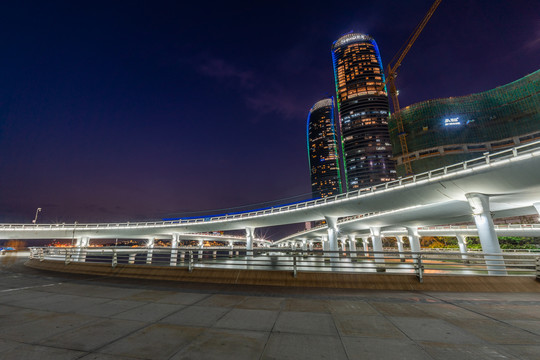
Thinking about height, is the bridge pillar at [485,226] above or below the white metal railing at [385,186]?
below

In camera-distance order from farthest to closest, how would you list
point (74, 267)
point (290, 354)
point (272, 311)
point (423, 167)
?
point (423, 167) < point (74, 267) < point (272, 311) < point (290, 354)

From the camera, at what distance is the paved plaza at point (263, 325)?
359 centimetres

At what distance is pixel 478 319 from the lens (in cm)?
548

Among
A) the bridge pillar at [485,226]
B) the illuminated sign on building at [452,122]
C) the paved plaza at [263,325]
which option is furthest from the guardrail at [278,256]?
the illuminated sign on building at [452,122]

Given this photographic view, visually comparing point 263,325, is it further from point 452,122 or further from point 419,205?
point 452,122

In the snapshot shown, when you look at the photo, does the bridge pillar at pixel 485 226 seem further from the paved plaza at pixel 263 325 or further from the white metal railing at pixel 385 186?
the paved plaza at pixel 263 325

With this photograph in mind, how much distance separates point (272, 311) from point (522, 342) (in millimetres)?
4978

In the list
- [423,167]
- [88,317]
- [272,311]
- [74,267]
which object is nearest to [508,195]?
[272,311]

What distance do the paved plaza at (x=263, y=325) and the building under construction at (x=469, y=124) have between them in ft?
538

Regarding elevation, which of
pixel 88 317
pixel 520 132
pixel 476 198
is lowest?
pixel 88 317

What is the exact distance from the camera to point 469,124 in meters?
140

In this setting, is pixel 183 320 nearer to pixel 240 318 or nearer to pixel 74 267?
pixel 240 318

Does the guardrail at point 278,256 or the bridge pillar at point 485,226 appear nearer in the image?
the guardrail at point 278,256

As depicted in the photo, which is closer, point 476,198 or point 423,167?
point 476,198
